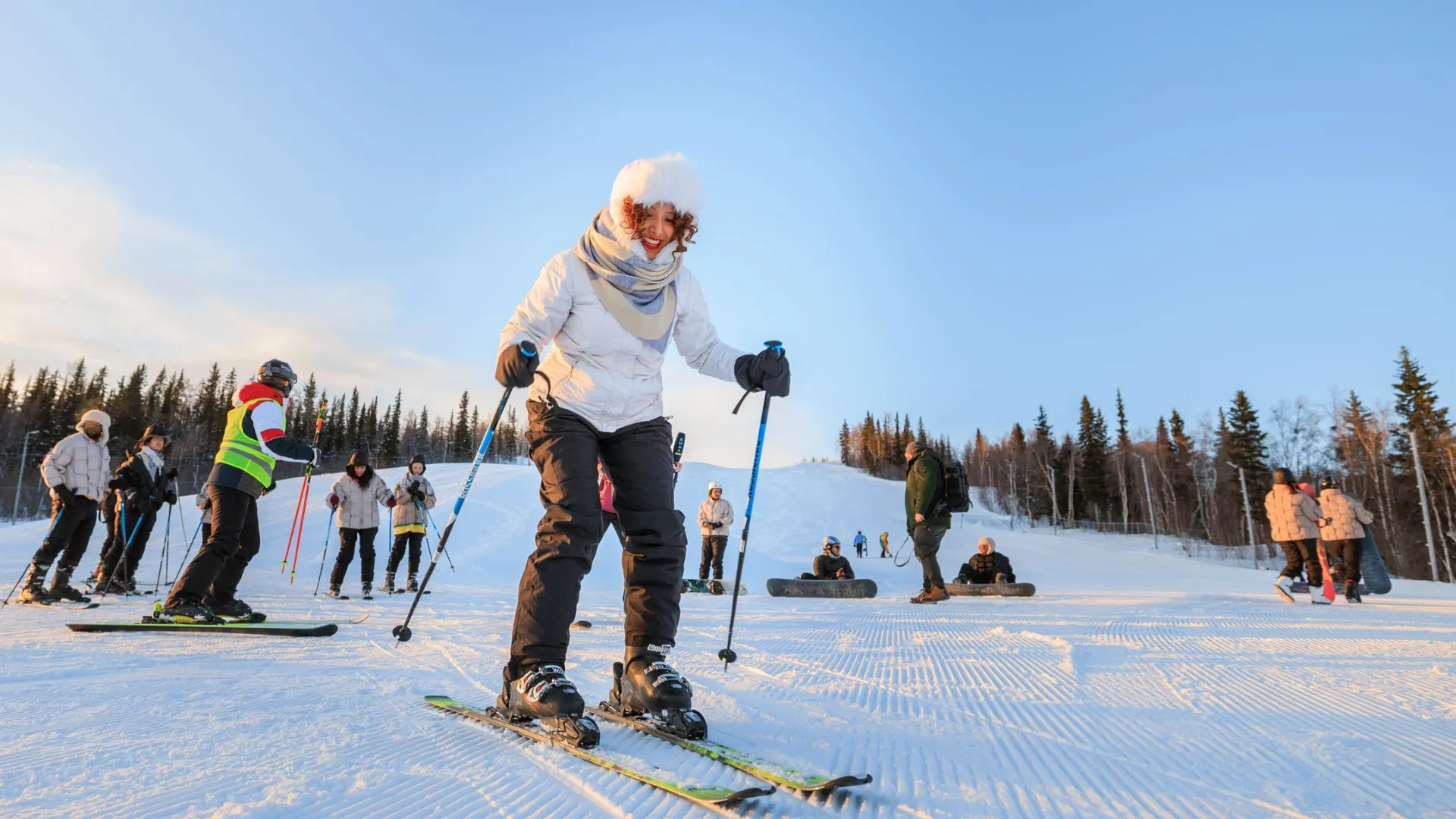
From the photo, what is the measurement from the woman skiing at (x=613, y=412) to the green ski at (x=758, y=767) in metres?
0.18

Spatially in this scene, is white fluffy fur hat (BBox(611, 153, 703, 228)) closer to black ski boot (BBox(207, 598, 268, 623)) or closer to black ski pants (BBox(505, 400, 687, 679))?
black ski pants (BBox(505, 400, 687, 679))

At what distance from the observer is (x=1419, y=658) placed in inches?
134

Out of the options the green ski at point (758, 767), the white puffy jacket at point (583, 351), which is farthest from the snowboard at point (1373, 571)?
the green ski at point (758, 767)

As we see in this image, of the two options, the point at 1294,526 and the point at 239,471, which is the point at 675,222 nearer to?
the point at 239,471

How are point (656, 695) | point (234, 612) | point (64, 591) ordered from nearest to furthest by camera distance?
point (656, 695)
point (234, 612)
point (64, 591)

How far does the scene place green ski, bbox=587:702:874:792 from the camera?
1.46 metres

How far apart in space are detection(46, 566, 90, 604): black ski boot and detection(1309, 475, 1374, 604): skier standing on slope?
12.9m

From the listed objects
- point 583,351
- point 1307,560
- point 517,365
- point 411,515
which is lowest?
point 411,515

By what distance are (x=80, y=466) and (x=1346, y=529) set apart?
13.3 metres

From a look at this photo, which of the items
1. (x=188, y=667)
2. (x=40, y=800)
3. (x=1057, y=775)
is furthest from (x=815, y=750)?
(x=188, y=667)

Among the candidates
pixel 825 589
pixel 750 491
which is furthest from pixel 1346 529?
pixel 750 491

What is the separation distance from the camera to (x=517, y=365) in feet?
7.61

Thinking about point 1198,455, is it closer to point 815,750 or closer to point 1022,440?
point 1022,440

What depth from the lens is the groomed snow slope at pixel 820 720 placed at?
4.80 feet
